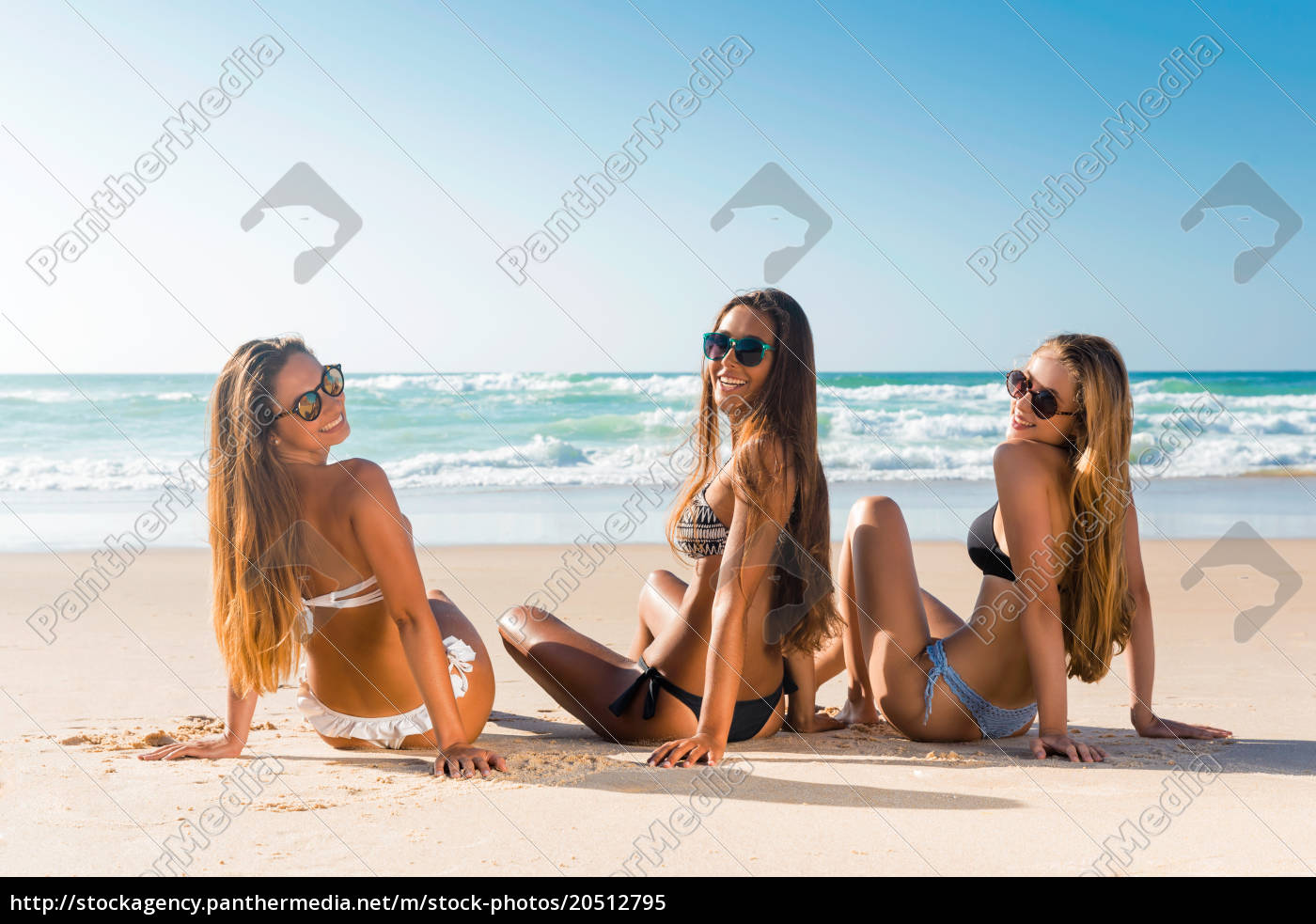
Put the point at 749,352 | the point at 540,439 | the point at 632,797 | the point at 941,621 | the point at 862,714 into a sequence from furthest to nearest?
the point at 540,439
the point at 862,714
the point at 941,621
the point at 749,352
the point at 632,797

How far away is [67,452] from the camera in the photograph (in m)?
20.1

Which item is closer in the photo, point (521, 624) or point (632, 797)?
point (632, 797)

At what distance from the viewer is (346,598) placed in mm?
3721

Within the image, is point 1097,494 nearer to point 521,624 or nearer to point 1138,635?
point 1138,635

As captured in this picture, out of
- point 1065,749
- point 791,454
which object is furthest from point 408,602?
point 1065,749

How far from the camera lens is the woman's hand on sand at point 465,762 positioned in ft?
11.5

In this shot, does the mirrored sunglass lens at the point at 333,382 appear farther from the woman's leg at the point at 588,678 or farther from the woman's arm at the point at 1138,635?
the woman's arm at the point at 1138,635

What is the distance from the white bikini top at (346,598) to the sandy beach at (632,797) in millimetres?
576

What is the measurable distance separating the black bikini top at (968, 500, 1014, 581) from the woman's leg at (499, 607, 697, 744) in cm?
127

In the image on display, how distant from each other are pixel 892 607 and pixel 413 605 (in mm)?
1782

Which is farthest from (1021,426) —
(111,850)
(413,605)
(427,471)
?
(427,471)

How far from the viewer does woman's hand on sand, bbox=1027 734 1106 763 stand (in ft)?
12.3

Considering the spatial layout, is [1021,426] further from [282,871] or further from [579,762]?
[282,871]

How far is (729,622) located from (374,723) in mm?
1481
